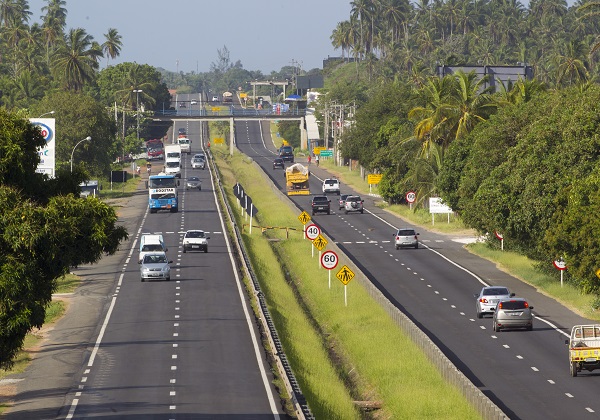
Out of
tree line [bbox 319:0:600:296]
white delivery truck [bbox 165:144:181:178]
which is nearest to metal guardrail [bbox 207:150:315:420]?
tree line [bbox 319:0:600:296]

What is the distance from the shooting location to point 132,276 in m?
70.4

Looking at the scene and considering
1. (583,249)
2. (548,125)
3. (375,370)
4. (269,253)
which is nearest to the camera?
(375,370)

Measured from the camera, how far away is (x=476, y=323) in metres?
56.0

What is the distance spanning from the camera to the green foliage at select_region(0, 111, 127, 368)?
88.6ft

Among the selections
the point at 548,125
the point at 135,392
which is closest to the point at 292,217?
the point at 548,125

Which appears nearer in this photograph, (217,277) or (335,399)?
(335,399)

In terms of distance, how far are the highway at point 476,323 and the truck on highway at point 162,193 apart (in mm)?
16427

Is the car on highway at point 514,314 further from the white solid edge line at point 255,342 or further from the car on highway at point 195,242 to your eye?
the car on highway at point 195,242

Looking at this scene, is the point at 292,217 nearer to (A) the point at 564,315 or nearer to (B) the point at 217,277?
(B) the point at 217,277

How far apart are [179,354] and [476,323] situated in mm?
15614

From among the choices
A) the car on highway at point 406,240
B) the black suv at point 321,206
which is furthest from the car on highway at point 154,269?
the black suv at point 321,206

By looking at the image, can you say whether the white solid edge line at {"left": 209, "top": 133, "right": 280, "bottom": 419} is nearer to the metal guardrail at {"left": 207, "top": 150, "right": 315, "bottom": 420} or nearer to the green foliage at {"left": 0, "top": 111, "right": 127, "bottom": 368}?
the metal guardrail at {"left": 207, "top": 150, "right": 315, "bottom": 420}

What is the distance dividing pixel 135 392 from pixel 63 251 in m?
12.0

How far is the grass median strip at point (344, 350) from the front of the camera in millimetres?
40688
